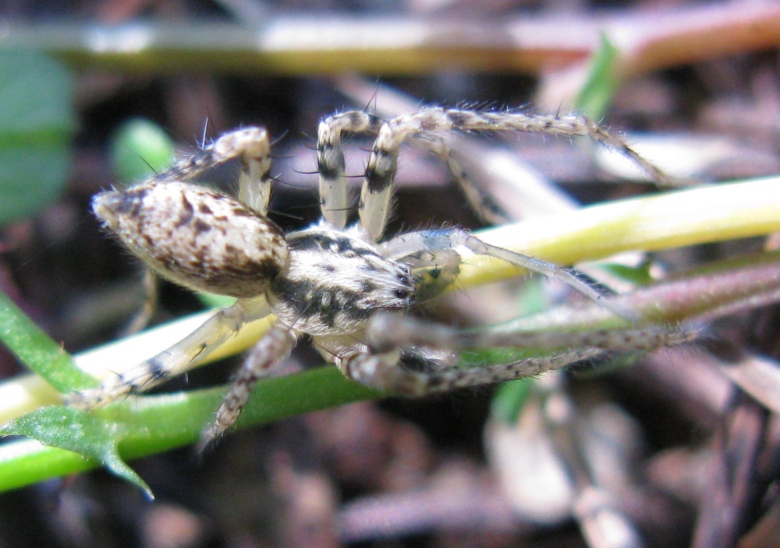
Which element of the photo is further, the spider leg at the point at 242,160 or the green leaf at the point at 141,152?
the green leaf at the point at 141,152

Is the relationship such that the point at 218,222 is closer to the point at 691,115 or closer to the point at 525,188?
the point at 525,188

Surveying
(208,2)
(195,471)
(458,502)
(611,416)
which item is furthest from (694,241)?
(208,2)

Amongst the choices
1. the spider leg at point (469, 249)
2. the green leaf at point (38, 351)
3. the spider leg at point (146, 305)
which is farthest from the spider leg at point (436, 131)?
the green leaf at point (38, 351)

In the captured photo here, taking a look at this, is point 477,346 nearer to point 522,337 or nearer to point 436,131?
point 522,337

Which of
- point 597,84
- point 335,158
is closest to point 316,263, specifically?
point 335,158

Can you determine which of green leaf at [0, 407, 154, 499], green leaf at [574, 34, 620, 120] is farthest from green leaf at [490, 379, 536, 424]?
green leaf at [0, 407, 154, 499]

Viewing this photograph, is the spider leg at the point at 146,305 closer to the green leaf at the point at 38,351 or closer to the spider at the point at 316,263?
the spider at the point at 316,263
